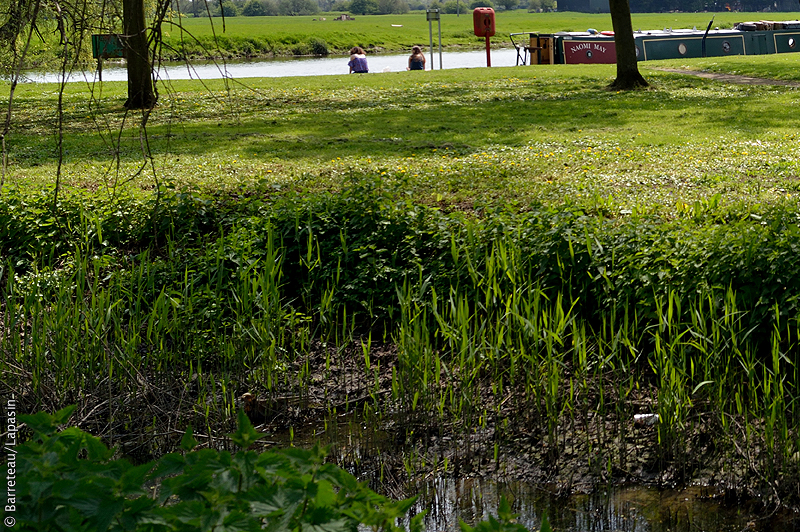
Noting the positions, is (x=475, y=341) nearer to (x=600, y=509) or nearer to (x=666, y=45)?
(x=600, y=509)

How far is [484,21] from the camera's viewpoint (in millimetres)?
33562

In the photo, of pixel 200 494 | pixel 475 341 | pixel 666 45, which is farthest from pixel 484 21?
pixel 200 494

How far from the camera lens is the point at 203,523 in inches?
75.4

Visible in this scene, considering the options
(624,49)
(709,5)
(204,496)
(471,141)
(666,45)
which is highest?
(709,5)

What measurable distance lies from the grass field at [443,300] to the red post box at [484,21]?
24873 mm

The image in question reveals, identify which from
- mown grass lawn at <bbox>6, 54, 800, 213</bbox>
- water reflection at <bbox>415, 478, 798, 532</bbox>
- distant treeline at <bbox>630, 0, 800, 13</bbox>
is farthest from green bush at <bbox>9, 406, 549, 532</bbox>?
distant treeline at <bbox>630, 0, 800, 13</bbox>

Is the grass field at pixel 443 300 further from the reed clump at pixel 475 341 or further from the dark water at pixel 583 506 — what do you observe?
the dark water at pixel 583 506

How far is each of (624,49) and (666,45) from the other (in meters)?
17.0

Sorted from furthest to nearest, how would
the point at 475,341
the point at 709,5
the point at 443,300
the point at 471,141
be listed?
1. the point at 709,5
2. the point at 471,141
3. the point at 443,300
4. the point at 475,341

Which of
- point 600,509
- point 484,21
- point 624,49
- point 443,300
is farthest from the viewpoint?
point 484,21

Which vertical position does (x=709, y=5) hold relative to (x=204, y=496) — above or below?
above

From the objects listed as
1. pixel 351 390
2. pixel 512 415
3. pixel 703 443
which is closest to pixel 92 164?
pixel 351 390

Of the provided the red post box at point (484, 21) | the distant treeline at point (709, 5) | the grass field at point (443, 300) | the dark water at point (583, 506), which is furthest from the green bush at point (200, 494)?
the distant treeline at point (709, 5)

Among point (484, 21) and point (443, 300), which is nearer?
point (443, 300)
